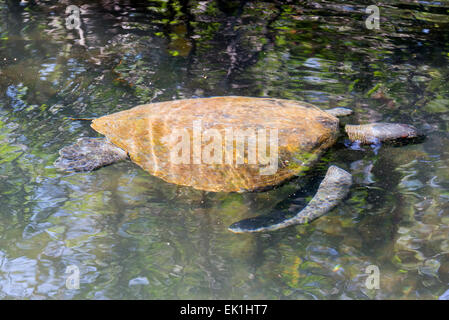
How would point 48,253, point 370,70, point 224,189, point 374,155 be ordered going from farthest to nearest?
point 370,70 < point 374,155 < point 224,189 < point 48,253

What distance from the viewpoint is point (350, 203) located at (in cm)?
298

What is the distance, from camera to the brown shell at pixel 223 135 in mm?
2949

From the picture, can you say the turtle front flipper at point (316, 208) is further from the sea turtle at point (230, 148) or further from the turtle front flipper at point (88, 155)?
the turtle front flipper at point (88, 155)

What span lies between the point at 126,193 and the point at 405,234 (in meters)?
2.10

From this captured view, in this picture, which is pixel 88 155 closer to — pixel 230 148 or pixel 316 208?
pixel 230 148

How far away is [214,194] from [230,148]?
1.46 feet

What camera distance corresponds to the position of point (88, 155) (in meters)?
3.28

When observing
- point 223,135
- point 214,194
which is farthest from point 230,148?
point 214,194

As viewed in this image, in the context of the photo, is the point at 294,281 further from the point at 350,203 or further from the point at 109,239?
the point at 109,239

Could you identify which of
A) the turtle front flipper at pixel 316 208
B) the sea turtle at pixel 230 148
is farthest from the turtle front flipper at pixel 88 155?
the turtle front flipper at pixel 316 208

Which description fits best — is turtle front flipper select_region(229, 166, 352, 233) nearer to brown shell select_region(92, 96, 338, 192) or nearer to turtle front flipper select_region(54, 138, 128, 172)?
brown shell select_region(92, 96, 338, 192)

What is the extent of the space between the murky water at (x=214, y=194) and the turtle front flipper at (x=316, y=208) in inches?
3.1

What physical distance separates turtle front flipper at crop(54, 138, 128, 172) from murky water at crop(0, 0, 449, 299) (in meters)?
0.09

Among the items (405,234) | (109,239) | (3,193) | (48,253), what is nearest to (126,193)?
(109,239)
